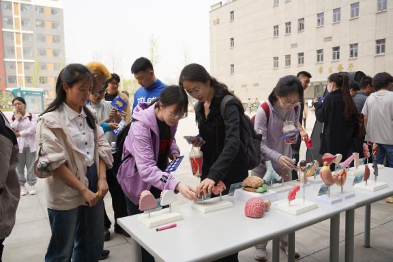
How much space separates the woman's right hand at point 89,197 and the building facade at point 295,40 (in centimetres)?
2179

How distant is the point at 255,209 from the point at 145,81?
5.62 ft

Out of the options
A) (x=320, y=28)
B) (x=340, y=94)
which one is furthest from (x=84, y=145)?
(x=320, y=28)

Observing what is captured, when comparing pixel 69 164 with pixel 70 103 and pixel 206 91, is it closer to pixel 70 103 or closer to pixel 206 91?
pixel 70 103

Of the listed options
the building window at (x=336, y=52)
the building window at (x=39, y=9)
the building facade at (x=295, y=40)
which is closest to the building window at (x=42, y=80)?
the building window at (x=39, y=9)

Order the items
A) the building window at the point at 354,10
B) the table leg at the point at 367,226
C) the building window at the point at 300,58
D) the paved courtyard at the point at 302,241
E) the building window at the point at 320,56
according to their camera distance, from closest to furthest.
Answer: the paved courtyard at the point at 302,241, the table leg at the point at 367,226, the building window at the point at 354,10, the building window at the point at 320,56, the building window at the point at 300,58

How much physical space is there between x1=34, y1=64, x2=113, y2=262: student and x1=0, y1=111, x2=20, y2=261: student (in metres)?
0.13

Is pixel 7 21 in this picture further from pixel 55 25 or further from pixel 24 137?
pixel 24 137

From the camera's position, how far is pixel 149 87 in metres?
2.84

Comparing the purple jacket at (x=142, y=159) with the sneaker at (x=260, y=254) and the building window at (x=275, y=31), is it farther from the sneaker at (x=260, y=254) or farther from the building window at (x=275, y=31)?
the building window at (x=275, y=31)

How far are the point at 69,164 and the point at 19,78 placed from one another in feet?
141

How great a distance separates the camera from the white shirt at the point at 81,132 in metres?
1.58

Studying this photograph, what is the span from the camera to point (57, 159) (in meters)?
1.46

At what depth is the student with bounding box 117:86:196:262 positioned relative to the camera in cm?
156

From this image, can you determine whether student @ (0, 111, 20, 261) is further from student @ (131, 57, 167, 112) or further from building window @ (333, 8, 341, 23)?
building window @ (333, 8, 341, 23)
